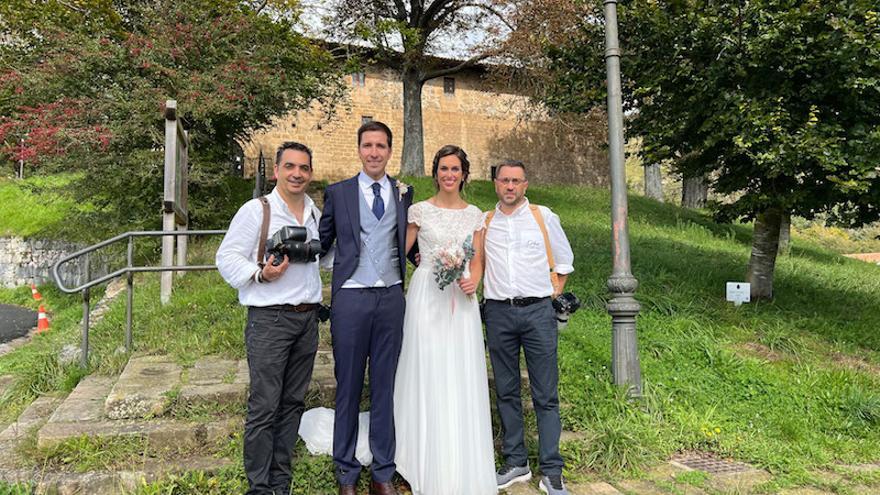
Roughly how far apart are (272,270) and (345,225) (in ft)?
1.58

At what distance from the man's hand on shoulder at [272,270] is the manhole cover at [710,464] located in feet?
9.32

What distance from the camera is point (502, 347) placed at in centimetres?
338

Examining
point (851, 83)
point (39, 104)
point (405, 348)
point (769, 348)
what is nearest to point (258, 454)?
point (405, 348)

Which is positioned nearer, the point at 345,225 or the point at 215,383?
the point at 345,225

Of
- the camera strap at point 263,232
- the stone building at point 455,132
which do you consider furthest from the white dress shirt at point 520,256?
the stone building at point 455,132

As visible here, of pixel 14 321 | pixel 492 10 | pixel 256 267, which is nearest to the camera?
pixel 256 267

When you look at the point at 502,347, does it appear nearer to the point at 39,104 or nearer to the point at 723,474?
the point at 723,474

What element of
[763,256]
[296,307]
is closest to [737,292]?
[763,256]

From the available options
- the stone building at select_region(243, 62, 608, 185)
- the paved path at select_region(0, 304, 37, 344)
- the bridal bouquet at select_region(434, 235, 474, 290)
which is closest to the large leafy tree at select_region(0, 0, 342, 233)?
the paved path at select_region(0, 304, 37, 344)

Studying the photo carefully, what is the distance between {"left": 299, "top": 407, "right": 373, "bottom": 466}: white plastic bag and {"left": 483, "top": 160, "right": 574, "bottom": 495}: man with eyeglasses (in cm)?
80

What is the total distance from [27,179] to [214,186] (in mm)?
11320

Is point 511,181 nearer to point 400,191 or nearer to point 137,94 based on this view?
point 400,191

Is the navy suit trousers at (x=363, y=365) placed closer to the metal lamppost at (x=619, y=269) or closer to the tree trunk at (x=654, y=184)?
the metal lamppost at (x=619, y=269)

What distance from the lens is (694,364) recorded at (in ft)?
16.9
